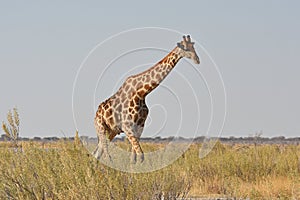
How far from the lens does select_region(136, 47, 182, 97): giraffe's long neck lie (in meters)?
11.9

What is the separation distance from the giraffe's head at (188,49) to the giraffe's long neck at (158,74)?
0.83 ft

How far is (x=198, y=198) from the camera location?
1276 centimetres

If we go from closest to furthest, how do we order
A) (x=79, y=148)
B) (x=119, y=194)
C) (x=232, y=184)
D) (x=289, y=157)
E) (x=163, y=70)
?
1. (x=119, y=194)
2. (x=79, y=148)
3. (x=232, y=184)
4. (x=163, y=70)
5. (x=289, y=157)

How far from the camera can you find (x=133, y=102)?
39.0ft

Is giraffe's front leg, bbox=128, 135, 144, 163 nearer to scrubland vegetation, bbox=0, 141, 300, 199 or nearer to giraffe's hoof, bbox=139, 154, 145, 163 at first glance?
giraffe's hoof, bbox=139, 154, 145, 163

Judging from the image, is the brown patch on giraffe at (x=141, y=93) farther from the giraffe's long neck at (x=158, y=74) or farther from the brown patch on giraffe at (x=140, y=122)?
the brown patch on giraffe at (x=140, y=122)

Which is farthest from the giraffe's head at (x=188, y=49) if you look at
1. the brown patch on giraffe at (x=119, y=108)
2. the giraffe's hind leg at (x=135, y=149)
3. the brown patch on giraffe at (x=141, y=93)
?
the giraffe's hind leg at (x=135, y=149)

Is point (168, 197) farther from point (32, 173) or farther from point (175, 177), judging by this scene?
point (32, 173)

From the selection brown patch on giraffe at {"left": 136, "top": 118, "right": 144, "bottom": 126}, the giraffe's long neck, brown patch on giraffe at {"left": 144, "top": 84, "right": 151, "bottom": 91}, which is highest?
the giraffe's long neck

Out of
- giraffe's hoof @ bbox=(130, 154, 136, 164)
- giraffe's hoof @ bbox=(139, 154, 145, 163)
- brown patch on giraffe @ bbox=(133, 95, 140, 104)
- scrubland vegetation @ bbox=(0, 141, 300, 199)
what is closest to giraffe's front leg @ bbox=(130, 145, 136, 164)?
giraffe's hoof @ bbox=(130, 154, 136, 164)

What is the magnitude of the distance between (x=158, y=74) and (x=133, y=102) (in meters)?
0.68

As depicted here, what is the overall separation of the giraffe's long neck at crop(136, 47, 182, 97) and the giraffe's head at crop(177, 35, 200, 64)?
10.0 inches

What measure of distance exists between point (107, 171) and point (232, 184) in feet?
10.4

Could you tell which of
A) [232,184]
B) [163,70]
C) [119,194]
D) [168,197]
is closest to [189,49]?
[163,70]
